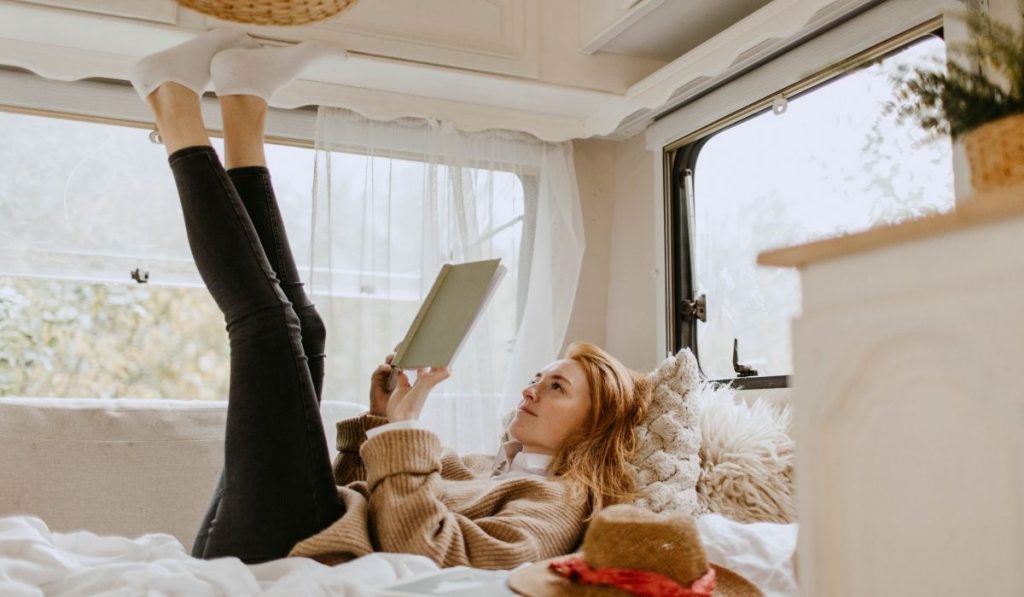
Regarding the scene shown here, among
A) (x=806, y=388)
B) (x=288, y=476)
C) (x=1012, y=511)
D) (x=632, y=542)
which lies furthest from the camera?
(x=288, y=476)

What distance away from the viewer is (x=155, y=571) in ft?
3.92

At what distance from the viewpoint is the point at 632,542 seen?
1130 millimetres

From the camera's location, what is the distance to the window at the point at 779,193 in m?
2.07

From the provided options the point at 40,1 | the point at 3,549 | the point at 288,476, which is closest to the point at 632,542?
the point at 288,476

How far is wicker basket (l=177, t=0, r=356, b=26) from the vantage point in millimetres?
1634

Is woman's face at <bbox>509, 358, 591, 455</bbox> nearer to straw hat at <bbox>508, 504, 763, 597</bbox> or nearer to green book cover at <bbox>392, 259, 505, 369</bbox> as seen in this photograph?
green book cover at <bbox>392, 259, 505, 369</bbox>

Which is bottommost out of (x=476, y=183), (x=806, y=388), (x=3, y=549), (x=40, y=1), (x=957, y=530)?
(x=3, y=549)

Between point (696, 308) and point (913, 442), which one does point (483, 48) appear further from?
point (913, 442)

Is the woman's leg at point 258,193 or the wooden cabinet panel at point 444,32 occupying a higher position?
the wooden cabinet panel at point 444,32

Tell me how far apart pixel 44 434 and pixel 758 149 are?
2.10m

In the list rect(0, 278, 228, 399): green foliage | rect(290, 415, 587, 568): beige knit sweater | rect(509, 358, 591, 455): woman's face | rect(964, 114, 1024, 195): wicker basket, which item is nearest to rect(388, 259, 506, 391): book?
rect(290, 415, 587, 568): beige knit sweater

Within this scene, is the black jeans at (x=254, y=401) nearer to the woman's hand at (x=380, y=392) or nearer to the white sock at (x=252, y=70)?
the white sock at (x=252, y=70)

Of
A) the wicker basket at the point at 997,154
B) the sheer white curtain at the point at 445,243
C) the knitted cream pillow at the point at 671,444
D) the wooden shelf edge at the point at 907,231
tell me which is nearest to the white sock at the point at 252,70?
the sheer white curtain at the point at 445,243

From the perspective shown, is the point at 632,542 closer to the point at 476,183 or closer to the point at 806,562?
the point at 806,562
